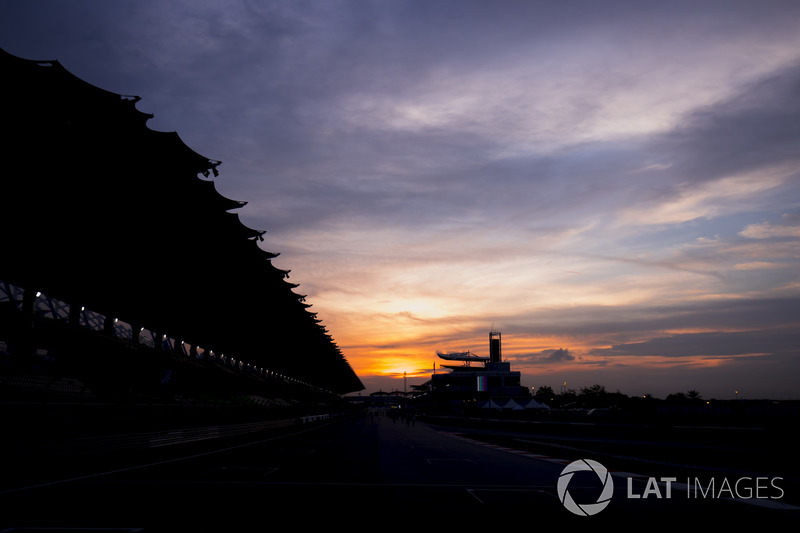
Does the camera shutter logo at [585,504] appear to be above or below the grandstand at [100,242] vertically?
below

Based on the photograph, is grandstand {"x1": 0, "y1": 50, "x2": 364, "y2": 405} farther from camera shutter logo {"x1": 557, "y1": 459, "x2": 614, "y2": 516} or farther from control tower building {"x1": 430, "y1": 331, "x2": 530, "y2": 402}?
control tower building {"x1": 430, "y1": 331, "x2": 530, "y2": 402}

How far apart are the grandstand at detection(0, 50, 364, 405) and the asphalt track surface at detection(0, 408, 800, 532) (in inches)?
280

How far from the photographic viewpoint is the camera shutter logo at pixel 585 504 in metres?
9.64

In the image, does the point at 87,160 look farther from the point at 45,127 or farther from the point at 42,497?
the point at 42,497

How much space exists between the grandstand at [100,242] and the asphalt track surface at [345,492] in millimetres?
7120

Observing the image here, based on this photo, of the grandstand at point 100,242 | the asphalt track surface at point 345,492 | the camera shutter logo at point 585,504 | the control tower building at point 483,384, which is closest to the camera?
the asphalt track surface at point 345,492

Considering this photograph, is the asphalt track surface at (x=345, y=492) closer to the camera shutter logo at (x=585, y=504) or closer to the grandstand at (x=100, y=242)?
the camera shutter logo at (x=585, y=504)

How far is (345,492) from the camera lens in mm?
10836

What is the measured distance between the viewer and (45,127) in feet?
67.7

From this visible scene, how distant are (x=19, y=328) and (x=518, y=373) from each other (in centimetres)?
17748

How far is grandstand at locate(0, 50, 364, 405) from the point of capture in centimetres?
2091

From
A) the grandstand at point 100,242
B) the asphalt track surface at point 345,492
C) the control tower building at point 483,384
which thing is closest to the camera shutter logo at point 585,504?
the asphalt track surface at point 345,492

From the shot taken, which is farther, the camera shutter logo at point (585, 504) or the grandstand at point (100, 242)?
the grandstand at point (100, 242)

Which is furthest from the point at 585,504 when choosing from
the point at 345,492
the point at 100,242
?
the point at 100,242
